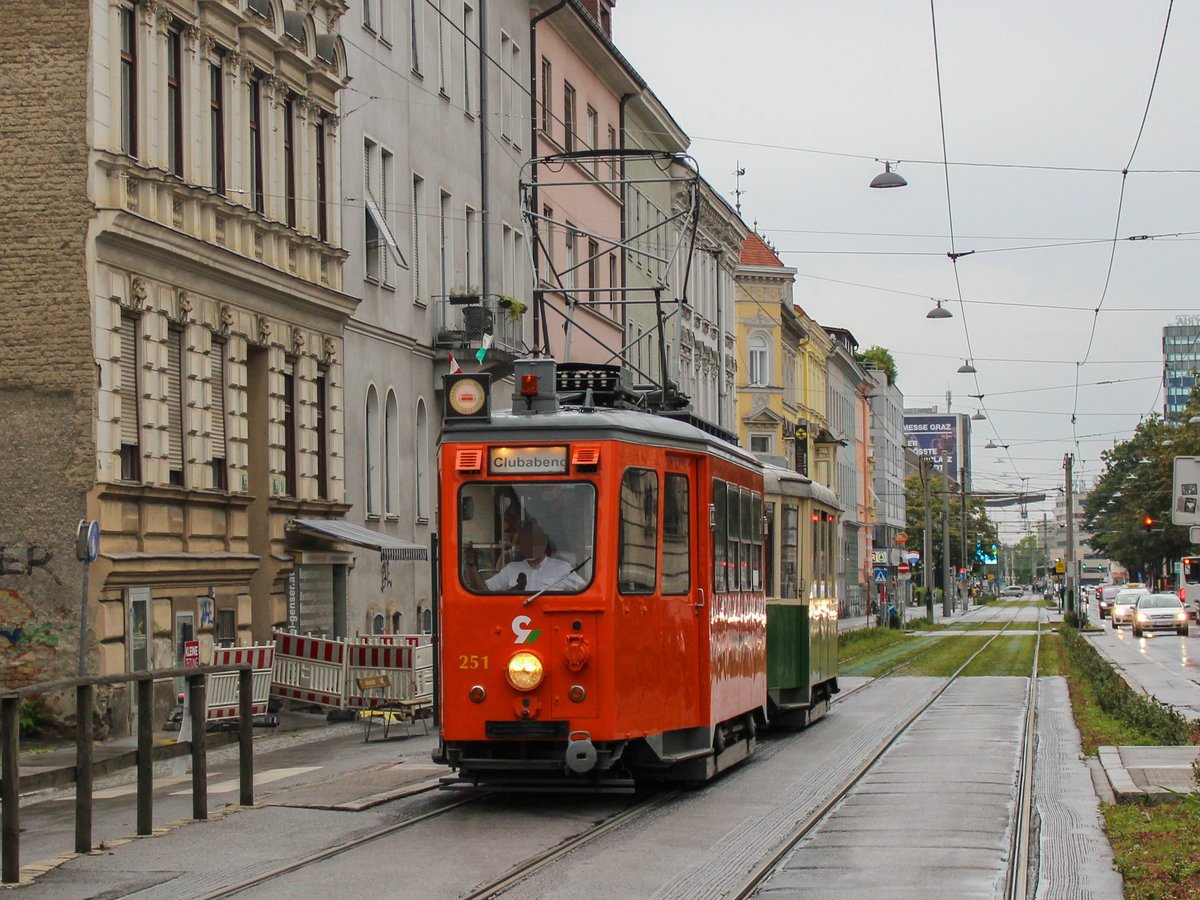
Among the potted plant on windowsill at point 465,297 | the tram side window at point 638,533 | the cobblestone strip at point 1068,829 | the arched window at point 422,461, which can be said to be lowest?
the cobblestone strip at point 1068,829

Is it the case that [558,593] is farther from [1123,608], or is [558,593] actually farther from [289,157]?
[1123,608]

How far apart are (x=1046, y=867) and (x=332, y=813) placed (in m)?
5.14

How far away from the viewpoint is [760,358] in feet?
261

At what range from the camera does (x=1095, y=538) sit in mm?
144750

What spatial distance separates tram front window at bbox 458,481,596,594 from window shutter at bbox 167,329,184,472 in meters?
11.1

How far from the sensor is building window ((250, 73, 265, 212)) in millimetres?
27656

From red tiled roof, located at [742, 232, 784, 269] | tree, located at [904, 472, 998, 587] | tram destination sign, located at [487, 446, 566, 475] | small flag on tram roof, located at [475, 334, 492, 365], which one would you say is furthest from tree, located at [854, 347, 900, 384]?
tram destination sign, located at [487, 446, 566, 475]

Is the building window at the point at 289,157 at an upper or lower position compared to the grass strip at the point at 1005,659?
upper

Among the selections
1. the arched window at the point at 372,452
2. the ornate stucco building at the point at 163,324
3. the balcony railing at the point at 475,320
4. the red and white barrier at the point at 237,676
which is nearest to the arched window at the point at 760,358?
the balcony railing at the point at 475,320

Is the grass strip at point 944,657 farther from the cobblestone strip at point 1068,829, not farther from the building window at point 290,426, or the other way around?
the cobblestone strip at point 1068,829

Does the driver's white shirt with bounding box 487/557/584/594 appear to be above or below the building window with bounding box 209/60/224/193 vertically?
below

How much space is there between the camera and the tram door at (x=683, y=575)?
1471cm

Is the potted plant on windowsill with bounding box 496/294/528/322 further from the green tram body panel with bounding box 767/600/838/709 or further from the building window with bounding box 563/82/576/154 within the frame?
the green tram body panel with bounding box 767/600/838/709

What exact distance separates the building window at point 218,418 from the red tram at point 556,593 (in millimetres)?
12135
